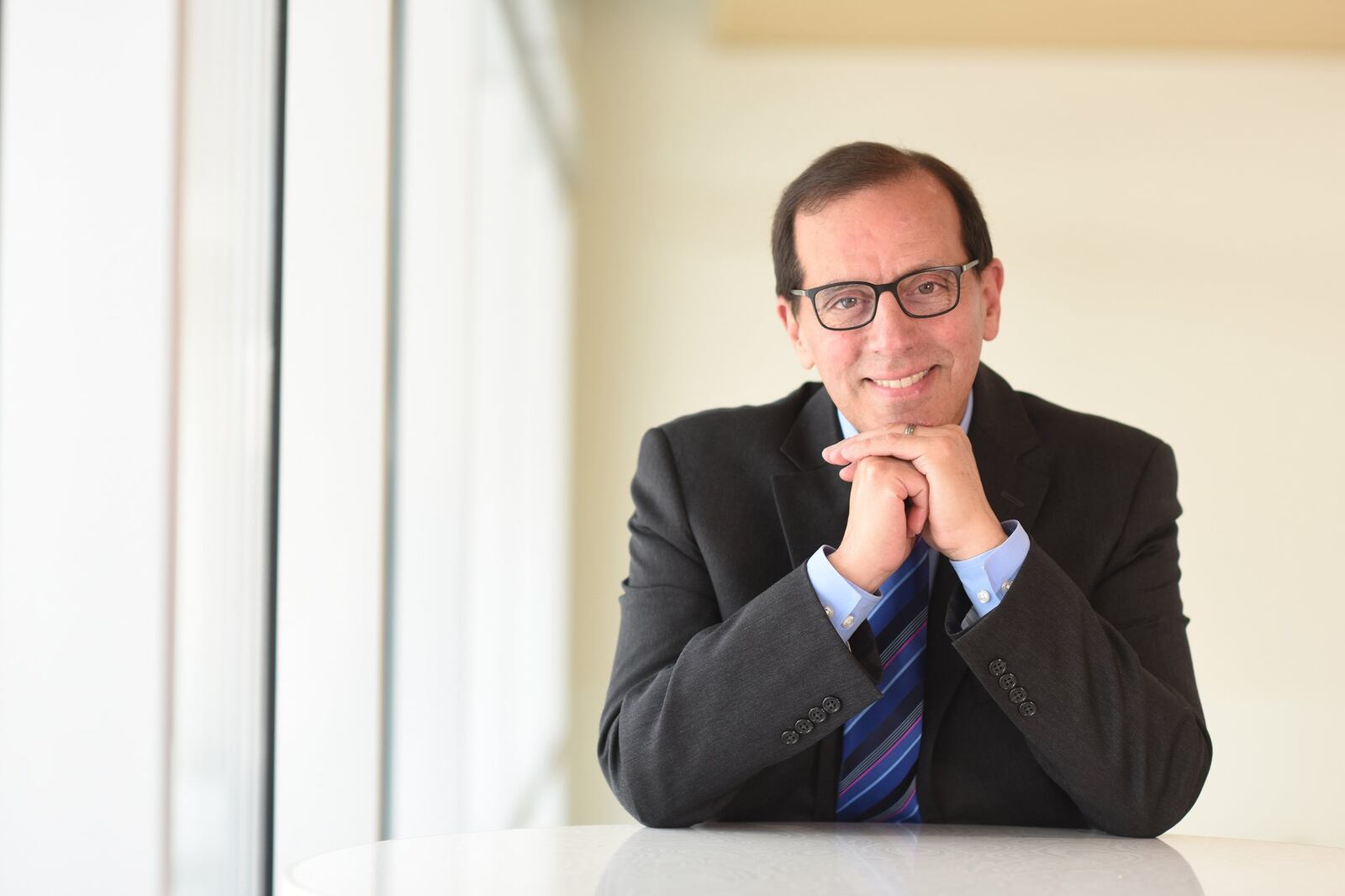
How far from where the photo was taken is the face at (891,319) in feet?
5.30

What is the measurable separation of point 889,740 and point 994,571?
0.28m

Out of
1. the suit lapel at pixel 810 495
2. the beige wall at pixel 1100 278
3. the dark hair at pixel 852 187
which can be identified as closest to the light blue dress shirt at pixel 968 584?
the suit lapel at pixel 810 495

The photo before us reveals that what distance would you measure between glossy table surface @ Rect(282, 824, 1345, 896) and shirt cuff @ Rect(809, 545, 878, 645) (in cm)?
23

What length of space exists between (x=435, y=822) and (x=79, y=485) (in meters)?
1.45

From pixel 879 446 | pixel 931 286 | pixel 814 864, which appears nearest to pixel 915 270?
pixel 931 286

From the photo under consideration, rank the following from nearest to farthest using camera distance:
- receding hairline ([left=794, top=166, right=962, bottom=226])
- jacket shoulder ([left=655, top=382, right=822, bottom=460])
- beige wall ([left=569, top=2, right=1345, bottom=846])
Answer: receding hairline ([left=794, top=166, right=962, bottom=226]) < jacket shoulder ([left=655, top=382, right=822, bottom=460]) < beige wall ([left=569, top=2, right=1345, bottom=846])

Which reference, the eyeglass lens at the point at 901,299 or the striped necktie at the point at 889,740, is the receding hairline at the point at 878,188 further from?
the striped necktie at the point at 889,740

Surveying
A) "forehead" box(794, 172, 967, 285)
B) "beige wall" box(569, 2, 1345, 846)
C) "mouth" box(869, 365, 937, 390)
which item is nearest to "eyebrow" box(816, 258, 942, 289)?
"forehead" box(794, 172, 967, 285)

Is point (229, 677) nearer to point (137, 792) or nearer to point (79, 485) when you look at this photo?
point (137, 792)

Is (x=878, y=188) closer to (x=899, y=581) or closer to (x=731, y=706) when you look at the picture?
(x=899, y=581)

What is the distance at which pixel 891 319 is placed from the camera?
1.60 meters

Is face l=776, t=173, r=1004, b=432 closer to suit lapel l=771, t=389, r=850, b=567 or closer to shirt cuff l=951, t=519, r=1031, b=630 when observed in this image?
suit lapel l=771, t=389, r=850, b=567

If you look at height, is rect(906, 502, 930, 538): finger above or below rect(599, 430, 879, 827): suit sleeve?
above

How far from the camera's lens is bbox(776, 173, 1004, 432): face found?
1.62 m
